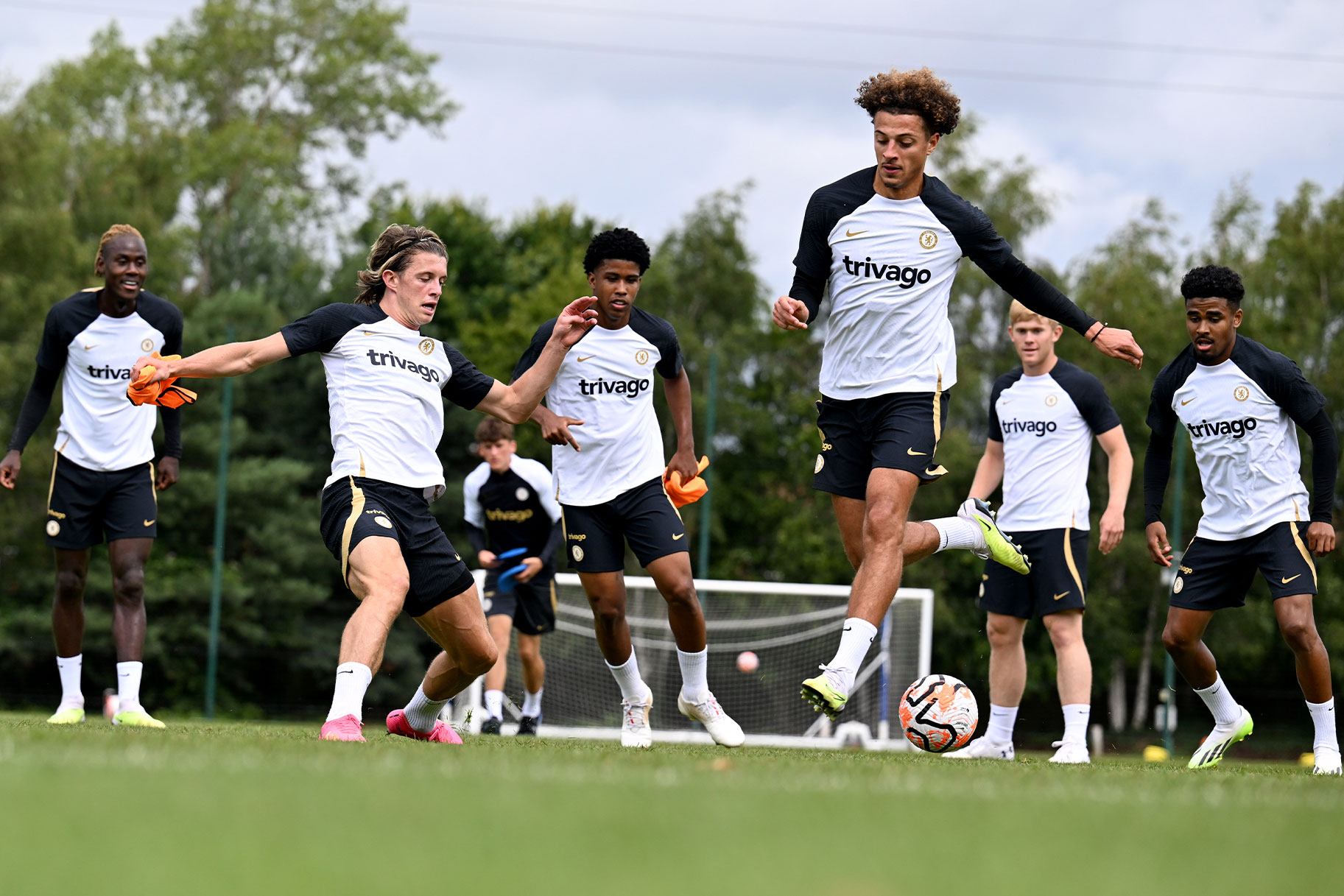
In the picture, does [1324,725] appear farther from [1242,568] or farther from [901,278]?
[901,278]

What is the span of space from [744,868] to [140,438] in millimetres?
6259

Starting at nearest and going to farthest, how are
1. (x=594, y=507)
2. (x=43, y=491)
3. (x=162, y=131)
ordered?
(x=594, y=507), (x=43, y=491), (x=162, y=131)

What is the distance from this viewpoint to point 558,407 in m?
7.21

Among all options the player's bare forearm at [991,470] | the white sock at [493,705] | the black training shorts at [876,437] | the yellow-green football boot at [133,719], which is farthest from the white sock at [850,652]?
the white sock at [493,705]

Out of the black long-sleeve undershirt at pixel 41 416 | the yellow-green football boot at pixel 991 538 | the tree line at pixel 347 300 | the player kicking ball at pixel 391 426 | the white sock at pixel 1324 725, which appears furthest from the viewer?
the tree line at pixel 347 300

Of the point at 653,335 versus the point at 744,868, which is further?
the point at 653,335

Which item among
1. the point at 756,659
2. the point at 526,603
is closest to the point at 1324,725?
the point at 526,603

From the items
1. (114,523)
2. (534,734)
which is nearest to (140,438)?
(114,523)

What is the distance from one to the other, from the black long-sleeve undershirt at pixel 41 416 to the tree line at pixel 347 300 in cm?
888

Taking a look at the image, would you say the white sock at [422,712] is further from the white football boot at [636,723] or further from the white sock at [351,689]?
the white sock at [351,689]

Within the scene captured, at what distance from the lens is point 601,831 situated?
8.66 ft

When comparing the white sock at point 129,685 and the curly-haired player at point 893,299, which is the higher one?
the curly-haired player at point 893,299

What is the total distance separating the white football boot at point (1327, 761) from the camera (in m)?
6.64

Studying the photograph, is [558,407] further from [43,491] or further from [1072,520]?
[43,491]
